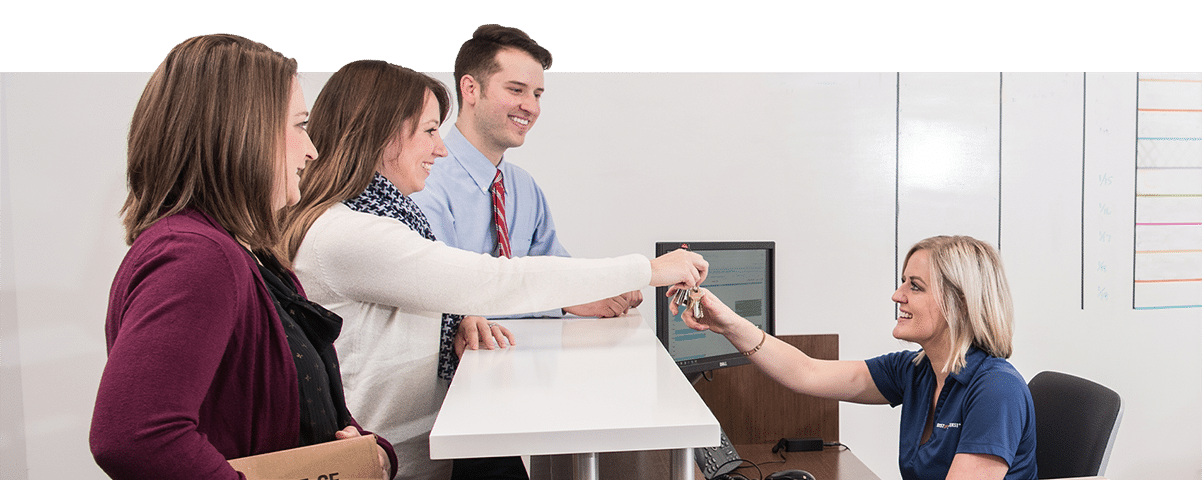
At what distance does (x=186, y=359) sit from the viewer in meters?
0.77

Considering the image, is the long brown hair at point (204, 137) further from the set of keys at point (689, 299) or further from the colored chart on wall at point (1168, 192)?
the colored chart on wall at point (1168, 192)

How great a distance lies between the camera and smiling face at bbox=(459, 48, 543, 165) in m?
2.61

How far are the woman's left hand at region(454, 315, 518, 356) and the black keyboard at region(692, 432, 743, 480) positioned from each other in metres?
0.62

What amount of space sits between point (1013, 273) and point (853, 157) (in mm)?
896

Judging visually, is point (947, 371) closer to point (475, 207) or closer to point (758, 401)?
point (758, 401)

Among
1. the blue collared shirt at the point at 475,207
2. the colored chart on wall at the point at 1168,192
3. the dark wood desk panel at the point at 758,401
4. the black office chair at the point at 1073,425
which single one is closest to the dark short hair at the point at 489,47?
the blue collared shirt at the point at 475,207

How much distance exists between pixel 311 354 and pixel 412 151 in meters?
0.57

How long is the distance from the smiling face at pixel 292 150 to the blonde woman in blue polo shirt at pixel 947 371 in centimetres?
111

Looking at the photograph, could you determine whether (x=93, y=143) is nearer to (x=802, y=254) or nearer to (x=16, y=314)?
(x=16, y=314)

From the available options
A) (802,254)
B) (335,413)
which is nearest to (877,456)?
(802,254)

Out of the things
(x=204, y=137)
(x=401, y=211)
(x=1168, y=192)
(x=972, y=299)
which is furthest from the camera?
(x=1168, y=192)

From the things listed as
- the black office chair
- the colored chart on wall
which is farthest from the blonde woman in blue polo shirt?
the colored chart on wall

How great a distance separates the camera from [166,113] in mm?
867

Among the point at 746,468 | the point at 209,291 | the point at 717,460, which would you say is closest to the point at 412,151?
the point at 209,291
